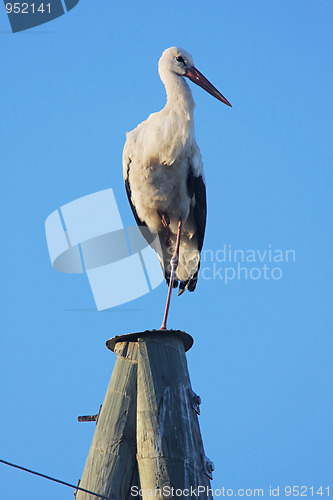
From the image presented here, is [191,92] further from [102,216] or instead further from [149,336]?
[149,336]

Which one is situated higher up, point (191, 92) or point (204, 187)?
point (191, 92)

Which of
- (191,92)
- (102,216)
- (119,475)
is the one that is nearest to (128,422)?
(119,475)

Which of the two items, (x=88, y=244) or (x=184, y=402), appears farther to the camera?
(x=88, y=244)

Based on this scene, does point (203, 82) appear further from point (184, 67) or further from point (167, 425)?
point (167, 425)

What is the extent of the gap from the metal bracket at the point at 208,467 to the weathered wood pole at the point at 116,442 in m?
0.29

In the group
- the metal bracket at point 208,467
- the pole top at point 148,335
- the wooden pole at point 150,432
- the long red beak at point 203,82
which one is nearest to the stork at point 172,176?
the long red beak at point 203,82

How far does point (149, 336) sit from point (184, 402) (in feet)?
1.09

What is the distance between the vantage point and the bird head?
5.81 meters

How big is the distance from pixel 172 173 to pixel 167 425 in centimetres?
269

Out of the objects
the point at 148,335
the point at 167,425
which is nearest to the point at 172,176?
the point at 148,335

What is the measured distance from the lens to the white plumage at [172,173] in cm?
524

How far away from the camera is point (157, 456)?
282cm

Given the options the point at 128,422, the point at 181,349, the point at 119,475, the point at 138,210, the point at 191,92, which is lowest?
the point at 119,475

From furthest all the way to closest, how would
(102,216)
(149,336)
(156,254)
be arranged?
(156,254)
(102,216)
(149,336)
